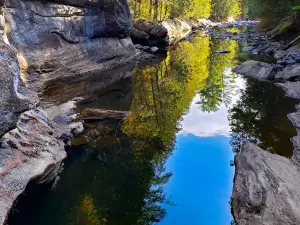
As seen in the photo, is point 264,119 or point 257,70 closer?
point 264,119

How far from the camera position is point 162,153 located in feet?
40.9

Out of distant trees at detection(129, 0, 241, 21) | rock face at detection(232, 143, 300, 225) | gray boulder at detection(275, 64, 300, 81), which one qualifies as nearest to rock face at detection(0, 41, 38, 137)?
rock face at detection(232, 143, 300, 225)

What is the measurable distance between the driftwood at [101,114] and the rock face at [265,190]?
23.0ft

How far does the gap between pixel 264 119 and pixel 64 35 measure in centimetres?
1761

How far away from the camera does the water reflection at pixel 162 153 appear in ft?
29.7

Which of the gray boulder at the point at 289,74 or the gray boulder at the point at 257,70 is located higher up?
the gray boulder at the point at 289,74

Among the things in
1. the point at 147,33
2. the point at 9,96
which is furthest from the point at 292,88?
the point at 147,33

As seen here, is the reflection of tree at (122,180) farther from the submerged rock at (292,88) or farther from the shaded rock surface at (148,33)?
the shaded rock surface at (148,33)

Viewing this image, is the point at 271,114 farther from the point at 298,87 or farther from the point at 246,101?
the point at 298,87

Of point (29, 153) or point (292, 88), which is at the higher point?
point (29, 153)

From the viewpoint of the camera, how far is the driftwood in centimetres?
1492

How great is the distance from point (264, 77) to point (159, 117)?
10.7m

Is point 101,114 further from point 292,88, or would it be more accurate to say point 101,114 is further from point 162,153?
point 292,88

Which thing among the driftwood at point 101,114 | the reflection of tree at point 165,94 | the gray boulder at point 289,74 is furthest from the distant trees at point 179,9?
the driftwood at point 101,114
